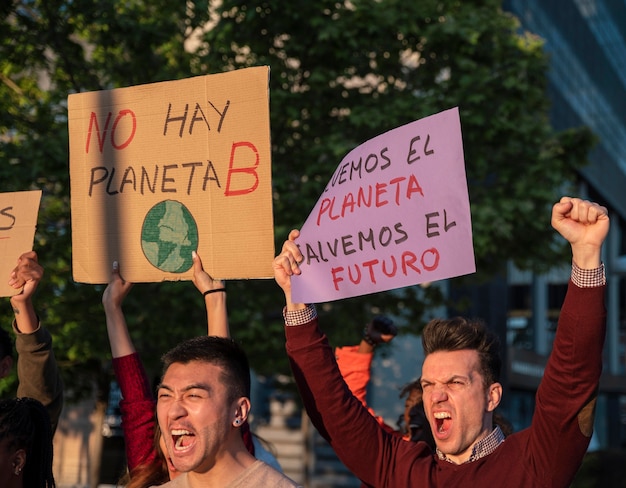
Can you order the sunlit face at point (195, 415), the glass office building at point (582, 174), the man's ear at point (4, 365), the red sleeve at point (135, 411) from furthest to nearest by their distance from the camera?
the glass office building at point (582, 174) → the man's ear at point (4, 365) → the red sleeve at point (135, 411) → the sunlit face at point (195, 415)

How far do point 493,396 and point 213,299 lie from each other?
3.59 ft

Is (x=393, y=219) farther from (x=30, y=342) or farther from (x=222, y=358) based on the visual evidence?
(x=30, y=342)

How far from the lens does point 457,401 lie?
3.35 metres

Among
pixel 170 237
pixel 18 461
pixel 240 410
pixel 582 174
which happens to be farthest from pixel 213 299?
pixel 582 174

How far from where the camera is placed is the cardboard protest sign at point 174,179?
3986 mm

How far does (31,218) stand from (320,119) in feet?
29.0

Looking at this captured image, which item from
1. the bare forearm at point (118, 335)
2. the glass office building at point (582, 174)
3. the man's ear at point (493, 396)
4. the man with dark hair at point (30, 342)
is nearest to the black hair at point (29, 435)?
the bare forearm at point (118, 335)

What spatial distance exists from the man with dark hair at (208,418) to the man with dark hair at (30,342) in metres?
0.98

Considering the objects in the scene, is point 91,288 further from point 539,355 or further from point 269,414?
point 539,355

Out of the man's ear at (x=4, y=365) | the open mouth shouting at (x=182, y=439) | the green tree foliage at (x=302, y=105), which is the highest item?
the green tree foliage at (x=302, y=105)

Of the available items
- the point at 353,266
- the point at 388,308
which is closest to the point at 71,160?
the point at 353,266

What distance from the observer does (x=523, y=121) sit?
13031mm

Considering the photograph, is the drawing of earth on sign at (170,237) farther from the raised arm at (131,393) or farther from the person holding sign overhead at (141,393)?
the raised arm at (131,393)

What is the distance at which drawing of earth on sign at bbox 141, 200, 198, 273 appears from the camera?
409 centimetres
